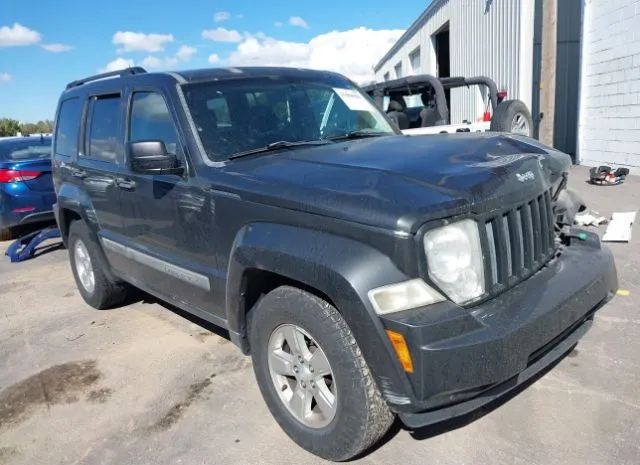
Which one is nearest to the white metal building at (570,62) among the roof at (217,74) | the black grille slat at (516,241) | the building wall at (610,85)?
the building wall at (610,85)

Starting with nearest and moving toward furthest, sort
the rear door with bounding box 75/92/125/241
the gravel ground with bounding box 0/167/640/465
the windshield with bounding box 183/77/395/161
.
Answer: the gravel ground with bounding box 0/167/640/465 → the windshield with bounding box 183/77/395/161 → the rear door with bounding box 75/92/125/241

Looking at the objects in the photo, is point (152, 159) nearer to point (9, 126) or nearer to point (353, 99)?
point (353, 99)

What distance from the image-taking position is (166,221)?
3.45 meters

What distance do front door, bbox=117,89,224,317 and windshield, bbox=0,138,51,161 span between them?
5.62 m

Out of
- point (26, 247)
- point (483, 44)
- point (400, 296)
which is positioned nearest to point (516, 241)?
point (400, 296)

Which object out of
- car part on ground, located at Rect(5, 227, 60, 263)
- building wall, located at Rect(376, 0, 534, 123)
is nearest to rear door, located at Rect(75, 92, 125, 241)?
car part on ground, located at Rect(5, 227, 60, 263)

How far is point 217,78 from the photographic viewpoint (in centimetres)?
359

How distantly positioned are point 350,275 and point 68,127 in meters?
3.97

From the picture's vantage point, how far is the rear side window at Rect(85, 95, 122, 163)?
4.09 m

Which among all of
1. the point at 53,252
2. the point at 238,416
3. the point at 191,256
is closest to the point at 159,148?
the point at 191,256

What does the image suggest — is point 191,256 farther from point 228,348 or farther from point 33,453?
point 33,453

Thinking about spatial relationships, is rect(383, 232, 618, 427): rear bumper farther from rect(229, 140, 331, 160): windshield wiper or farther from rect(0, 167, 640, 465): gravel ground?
rect(229, 140, 331, 160): windshield wiper

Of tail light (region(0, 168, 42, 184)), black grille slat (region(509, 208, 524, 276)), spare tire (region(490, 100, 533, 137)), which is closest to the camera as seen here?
black grille slat (region(509, 208, 524, 276))

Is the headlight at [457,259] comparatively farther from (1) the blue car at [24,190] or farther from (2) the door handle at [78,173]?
(1) the blue car at [24,190]
